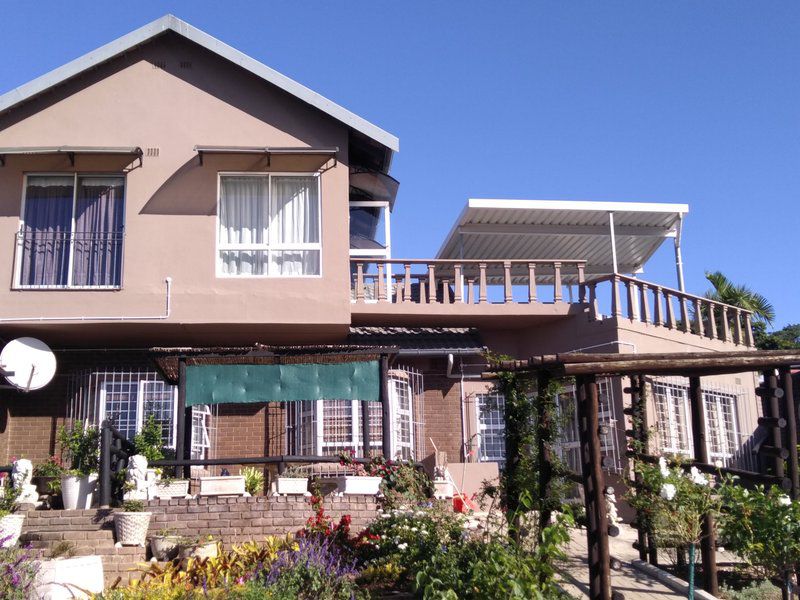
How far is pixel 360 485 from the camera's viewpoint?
10.8 m

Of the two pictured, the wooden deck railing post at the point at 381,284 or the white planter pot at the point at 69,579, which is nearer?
the white planter pot at the point at 69,579

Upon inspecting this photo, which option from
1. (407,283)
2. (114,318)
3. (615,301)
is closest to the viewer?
(114,318)

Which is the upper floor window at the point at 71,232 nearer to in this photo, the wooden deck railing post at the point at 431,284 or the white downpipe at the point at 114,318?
the white downpipe at the point at 114,318

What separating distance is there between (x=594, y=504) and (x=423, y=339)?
8760mm

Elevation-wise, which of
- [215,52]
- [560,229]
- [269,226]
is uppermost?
[215,52]

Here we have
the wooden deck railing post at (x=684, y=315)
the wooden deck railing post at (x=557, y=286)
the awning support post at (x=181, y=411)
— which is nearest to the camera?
the awning support post at (x=181, y=411)

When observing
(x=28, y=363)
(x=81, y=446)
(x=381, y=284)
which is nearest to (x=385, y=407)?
(x=381, y=284)

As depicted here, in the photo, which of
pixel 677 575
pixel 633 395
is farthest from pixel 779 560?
pixel 633 395

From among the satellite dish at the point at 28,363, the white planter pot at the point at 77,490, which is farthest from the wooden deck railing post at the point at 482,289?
the satellite dish at the point at 28,363

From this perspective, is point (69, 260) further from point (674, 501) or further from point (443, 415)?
point (674, 501)

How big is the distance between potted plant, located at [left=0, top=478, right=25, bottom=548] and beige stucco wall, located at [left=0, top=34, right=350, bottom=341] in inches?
148

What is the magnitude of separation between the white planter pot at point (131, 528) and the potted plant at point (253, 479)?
284cm

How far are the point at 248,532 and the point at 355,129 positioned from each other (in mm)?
7729

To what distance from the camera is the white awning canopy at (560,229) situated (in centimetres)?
1598
